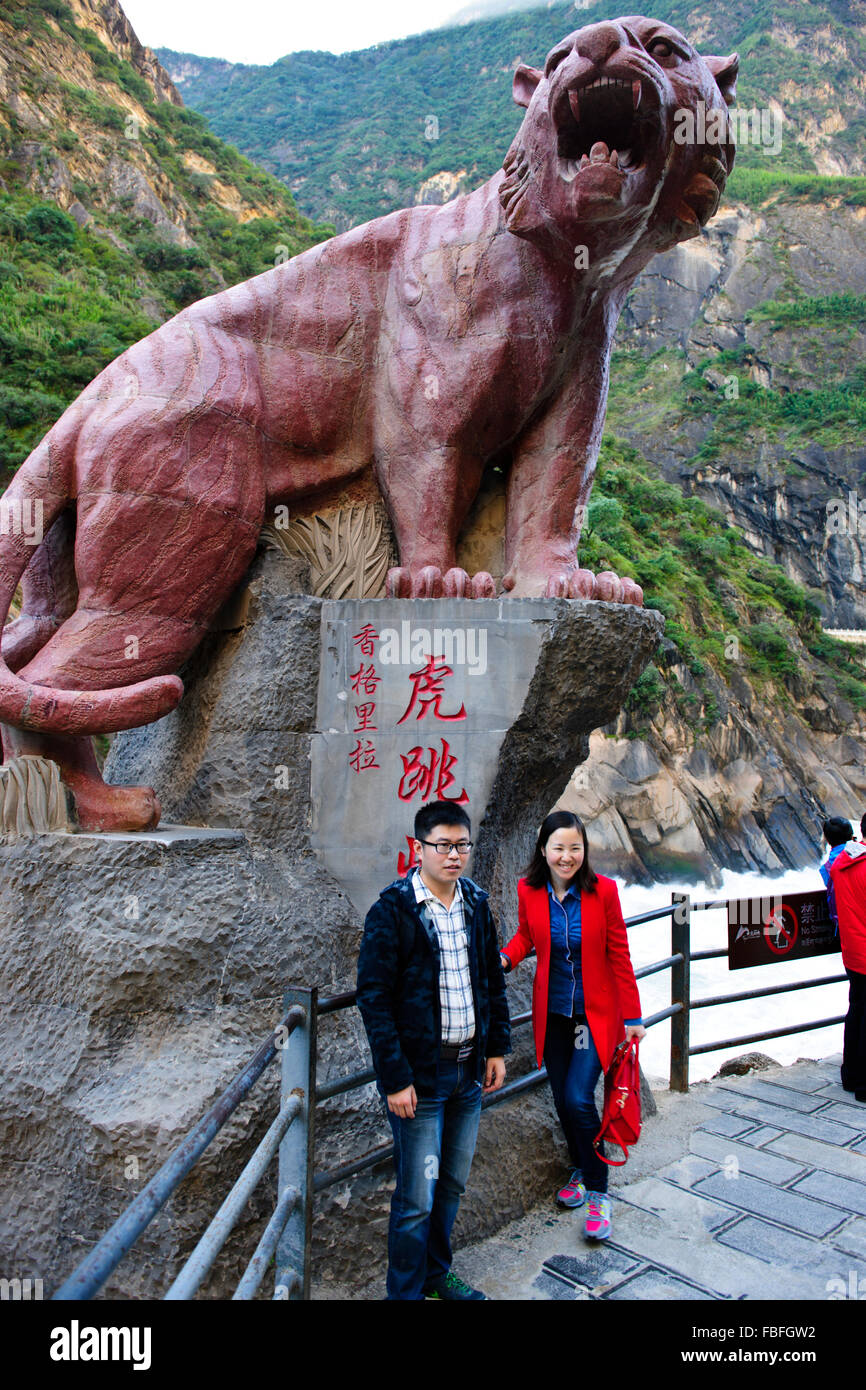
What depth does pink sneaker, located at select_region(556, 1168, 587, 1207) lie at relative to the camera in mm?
2770

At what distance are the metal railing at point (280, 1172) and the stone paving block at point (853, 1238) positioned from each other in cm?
96

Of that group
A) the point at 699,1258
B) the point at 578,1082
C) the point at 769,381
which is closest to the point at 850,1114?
the point at 699,1258

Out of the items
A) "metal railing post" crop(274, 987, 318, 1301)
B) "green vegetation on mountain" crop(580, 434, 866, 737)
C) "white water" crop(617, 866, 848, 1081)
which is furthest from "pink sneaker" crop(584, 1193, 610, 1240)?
"green vegetation on mountain" crop(580, 434, 866, 737)

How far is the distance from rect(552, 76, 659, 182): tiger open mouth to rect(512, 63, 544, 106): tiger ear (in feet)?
1.15

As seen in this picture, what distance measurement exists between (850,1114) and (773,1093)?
31 centimetres

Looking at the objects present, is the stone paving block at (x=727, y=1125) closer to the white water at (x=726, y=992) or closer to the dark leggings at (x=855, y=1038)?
the dark leggings at (x=855, y=1038)

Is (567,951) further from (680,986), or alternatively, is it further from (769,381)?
(769,381)

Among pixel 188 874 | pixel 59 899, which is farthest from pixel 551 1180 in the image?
pixel 59 899

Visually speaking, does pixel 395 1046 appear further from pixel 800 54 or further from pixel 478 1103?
pixel 800 54

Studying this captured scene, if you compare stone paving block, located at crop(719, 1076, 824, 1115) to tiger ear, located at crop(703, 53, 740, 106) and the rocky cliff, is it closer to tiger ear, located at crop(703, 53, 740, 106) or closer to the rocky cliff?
tiger ear, located at crop(703, 53, 740, 106)

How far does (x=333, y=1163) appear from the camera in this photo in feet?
7.80

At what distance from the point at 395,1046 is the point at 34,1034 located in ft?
4.07

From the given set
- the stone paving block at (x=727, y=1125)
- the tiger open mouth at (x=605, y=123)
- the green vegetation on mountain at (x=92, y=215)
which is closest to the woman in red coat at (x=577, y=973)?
the stone paving block at (x=727, y=1125)

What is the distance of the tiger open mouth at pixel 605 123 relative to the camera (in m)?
2.63
